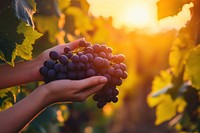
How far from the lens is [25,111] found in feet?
7.11

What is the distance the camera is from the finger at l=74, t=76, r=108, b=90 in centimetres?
215

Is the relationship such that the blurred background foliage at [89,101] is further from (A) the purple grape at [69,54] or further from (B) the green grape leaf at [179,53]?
(A) the purple grape at [69,54]

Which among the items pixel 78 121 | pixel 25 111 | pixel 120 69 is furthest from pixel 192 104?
pixel 78 121

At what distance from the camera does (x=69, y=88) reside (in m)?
2.15

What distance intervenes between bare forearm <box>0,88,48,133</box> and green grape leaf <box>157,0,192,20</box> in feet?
2.94

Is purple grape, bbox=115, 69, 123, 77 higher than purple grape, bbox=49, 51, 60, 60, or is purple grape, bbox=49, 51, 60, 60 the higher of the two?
purple grape, bbox=49, 51, 60, 60

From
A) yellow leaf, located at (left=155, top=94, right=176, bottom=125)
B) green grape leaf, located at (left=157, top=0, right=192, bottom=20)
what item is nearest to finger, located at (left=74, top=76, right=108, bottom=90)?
green grape leaf, located at (left=157, top=0, right=192, bottom=20)

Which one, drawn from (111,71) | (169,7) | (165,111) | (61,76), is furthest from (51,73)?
(165,111)

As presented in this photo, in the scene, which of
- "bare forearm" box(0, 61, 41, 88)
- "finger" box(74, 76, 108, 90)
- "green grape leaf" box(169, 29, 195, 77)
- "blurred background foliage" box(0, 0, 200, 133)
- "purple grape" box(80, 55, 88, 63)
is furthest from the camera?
"green grape leaf" box(169, 29, 195, 77)

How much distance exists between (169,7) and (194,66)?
0.53 metres

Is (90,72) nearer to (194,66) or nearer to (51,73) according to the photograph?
(51,73)

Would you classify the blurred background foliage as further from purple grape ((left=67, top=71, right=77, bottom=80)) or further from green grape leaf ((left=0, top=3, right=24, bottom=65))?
purple grape ((left=67, top=71, right=77, bottom=80))

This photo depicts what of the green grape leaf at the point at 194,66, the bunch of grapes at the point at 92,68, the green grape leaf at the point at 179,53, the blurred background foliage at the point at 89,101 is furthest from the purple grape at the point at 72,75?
the green grape leaf at the point at 179,53

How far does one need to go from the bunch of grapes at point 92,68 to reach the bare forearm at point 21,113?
15cm
